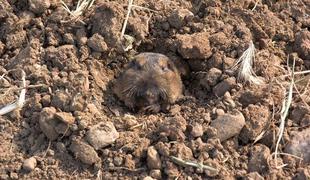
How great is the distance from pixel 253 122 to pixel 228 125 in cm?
16

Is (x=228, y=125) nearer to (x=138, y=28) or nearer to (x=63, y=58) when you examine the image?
(x=138, y=28)

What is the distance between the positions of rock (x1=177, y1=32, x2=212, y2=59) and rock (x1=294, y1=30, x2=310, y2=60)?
630mm

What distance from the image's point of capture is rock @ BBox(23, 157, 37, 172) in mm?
3271

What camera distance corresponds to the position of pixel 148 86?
3900 millimetres

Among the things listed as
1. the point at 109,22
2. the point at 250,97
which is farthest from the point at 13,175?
the point at 250,97

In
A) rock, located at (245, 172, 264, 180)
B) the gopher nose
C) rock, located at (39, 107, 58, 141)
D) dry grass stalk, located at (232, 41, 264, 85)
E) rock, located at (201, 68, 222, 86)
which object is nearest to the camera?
rock, located at (245, 172, 264, 180)

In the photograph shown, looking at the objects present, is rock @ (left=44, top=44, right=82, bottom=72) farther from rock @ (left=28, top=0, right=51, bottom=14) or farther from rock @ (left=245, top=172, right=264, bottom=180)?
rock @ (left=245, top=172, right=264, bottom=180)

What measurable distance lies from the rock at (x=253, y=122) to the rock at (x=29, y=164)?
4.06 ft

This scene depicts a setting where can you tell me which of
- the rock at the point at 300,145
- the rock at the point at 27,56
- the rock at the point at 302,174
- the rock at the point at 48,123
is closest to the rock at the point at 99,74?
the rock at the point at 27,56

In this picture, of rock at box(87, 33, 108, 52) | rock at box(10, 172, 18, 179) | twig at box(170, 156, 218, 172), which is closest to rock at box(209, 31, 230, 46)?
rock at box(87, 33, 108, 52)

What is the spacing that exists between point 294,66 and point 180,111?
86 centimetres

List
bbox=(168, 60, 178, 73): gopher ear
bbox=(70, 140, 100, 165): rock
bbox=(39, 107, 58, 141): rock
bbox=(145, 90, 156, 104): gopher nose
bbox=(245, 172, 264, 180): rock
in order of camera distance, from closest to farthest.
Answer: bbox=(245, 172, 264, 180): rock < bbox=(70, 140, 100, 165): rock < bbox=(39, 107, 58, 141): rock < bbox=(145, 90, 156, 104): gopher nose < bbox=(168, 60, 178, 73): gopher ear

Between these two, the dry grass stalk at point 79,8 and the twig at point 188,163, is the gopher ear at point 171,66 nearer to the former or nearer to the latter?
the dry grass stalk at point 79,8

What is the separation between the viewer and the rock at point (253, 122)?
3.36m
